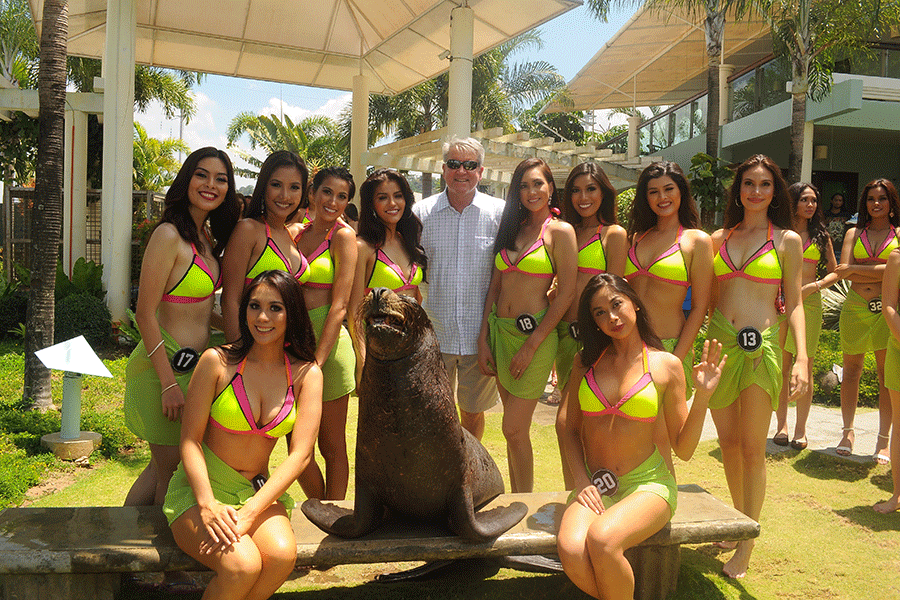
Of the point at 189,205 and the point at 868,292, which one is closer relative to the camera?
the point at 189,205

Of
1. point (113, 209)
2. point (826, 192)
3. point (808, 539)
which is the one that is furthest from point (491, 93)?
point (808, 539)

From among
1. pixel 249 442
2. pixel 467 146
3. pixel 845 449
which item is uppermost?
pixel 467 146

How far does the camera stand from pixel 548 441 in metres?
6.32

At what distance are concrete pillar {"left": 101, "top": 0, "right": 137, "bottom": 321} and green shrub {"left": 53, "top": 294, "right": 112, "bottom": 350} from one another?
0.23m

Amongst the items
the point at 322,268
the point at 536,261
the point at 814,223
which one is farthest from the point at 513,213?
the point at 814,223

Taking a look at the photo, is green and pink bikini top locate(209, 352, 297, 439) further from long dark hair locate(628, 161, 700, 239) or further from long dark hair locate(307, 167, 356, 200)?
long dark hair locate(628, 161, 700, 239)

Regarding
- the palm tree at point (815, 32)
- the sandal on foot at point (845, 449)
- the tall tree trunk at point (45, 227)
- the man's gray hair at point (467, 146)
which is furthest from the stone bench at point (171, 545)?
the palm tree at point (815, 32)

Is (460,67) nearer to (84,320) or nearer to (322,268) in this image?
(84,320)

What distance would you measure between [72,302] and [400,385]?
7537 millimetres

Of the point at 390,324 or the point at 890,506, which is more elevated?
the point at 390,324

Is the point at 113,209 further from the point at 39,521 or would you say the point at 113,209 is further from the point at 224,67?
the point at 39,521

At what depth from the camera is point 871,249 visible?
229 inches

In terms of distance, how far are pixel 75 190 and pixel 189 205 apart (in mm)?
8331

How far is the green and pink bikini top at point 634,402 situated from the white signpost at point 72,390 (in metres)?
3.43
